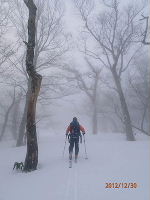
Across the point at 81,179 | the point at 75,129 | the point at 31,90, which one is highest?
the point at 31,90

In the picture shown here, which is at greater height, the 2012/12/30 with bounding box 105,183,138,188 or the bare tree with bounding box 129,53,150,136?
the bare tree with bounding box 129,53,150,136

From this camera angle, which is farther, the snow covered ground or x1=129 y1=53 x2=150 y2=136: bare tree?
x1=129 y1=53 x2=150 y2=136: bare tree

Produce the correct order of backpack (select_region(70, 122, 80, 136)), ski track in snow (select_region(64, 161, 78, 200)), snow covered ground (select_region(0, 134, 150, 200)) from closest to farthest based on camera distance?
1. ski track in snow (select_region(64, 161, 78, 200))
2. snow covered ground (select_region(0, 134, 150, 200))
3. backpack (select_region(70, 122, 80, 136))

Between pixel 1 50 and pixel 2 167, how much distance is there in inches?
457

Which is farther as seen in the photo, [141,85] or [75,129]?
[141,85]

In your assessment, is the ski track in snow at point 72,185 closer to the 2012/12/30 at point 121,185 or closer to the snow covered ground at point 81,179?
the snow covered ground at point 81,179

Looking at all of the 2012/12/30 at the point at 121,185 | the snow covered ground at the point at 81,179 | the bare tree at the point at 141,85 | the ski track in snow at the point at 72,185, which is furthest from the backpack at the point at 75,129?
the bare tree at the point at 141,85

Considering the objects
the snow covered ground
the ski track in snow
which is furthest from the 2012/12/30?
the ski track in snow

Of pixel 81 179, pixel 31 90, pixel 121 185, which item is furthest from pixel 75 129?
pixel 121 185

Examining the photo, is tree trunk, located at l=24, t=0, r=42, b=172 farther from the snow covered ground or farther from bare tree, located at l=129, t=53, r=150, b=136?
bare tree, located at l=129, t=53, r=150, b=136

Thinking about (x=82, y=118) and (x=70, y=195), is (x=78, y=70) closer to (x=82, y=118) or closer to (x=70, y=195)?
(x=70, y=195)

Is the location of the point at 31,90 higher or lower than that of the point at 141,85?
lower

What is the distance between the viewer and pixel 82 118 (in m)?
66.2

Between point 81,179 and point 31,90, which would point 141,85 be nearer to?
point 31,90
